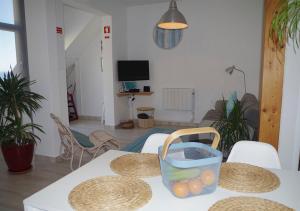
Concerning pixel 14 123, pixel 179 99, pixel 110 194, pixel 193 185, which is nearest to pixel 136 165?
pixel 110 194

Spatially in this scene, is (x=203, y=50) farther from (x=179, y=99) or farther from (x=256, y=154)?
(x=256, y=154)

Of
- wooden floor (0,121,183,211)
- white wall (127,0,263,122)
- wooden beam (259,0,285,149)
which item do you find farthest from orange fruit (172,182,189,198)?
white wall (127,0,263,122)

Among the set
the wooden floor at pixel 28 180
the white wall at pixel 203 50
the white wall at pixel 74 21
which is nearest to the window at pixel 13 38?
the wooden floor at pixel 28 180

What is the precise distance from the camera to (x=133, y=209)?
98 cm

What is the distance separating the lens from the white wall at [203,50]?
191 inches

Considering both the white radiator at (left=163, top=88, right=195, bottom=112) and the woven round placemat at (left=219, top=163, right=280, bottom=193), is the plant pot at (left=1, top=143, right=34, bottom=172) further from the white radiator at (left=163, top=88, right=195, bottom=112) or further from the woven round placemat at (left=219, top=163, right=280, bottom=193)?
the white radiator at (left=163, top=88, right=195, bottom=112)

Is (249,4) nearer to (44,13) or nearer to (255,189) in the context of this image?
(44,13)

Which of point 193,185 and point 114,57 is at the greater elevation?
point 114,57

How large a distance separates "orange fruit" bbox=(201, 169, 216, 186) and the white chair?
22.0 inches

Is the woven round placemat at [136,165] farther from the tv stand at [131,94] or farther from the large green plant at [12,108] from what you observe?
the tv stand at [131,94]

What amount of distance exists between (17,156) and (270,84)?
9.99 feet

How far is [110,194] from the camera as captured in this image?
110 cm

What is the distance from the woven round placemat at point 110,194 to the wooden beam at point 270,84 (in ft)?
4.67

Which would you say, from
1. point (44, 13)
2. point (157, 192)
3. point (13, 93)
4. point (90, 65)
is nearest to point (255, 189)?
point (157, 192)
